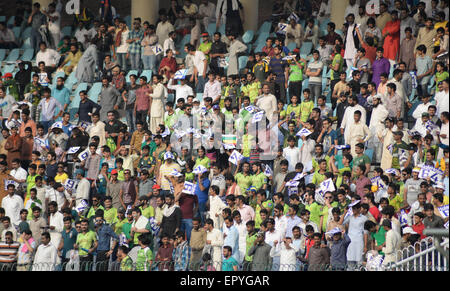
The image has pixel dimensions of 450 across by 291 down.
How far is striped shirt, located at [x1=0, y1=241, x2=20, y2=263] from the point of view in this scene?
20438 mm

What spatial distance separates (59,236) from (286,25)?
26.3 feet

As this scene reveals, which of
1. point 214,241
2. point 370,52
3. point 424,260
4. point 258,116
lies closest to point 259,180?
point 258,116

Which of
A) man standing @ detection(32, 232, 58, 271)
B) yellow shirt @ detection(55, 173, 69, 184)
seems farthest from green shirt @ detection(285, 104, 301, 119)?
man standing @ detection(32, 232, 58, 271)

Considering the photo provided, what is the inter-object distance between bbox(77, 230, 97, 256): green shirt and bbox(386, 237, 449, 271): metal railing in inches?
227

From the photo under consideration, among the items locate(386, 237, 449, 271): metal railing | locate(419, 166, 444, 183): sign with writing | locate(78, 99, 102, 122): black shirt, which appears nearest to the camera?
locate(386, 237, 449, 271): metal railing

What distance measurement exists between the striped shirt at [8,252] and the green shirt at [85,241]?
3.59 feet

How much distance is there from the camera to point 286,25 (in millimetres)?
25922

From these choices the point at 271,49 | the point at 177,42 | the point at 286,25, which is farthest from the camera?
the point at 177,42

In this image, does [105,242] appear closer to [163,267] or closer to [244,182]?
[163,267]

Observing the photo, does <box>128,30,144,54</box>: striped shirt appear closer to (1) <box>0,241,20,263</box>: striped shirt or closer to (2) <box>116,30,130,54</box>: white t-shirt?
(2) <box>116,30,130,54</box>: white t-shirt

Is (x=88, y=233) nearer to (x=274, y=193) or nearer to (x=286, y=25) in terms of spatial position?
(x=274, y=193)

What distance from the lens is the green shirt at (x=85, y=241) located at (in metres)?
20.5

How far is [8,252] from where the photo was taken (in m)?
20.5

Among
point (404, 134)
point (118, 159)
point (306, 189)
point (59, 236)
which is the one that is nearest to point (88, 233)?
point (59, 236)
